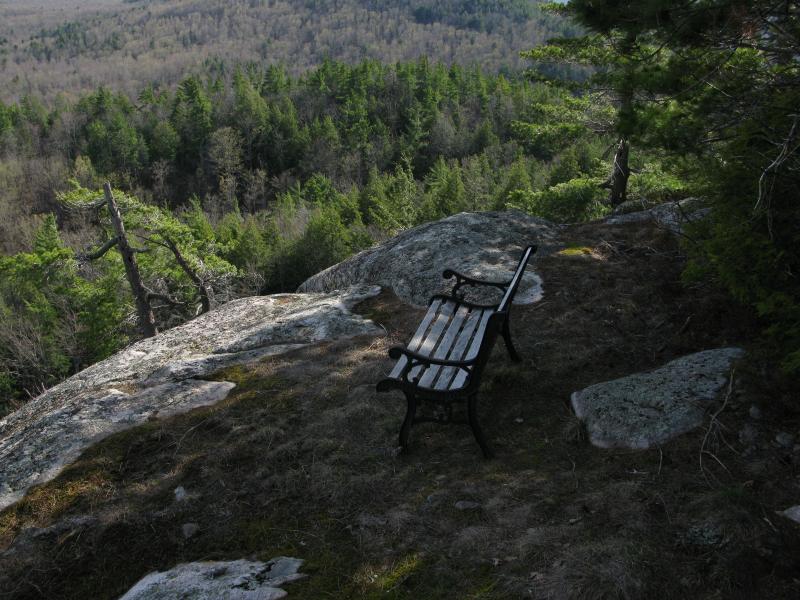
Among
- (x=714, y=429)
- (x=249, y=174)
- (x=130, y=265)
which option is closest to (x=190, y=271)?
(x=130, y=265)

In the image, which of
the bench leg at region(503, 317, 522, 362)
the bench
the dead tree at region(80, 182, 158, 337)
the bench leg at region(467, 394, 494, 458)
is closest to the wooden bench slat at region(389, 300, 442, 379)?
the bench

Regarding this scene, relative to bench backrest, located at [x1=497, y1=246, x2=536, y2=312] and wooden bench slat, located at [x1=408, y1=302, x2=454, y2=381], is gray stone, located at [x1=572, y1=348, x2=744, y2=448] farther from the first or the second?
wooden bench slat, located at [x1=408, y1=302, x2=454, y2=381]

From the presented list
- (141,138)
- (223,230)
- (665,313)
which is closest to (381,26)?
(141,138)

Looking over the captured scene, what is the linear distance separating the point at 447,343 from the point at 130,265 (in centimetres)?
1192

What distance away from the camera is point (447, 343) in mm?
4340

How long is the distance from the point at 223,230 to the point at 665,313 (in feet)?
121

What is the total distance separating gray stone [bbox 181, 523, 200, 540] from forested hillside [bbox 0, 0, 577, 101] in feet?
404

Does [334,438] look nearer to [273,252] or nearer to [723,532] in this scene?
[723,532]

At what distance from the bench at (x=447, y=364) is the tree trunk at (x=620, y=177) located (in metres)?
8.06

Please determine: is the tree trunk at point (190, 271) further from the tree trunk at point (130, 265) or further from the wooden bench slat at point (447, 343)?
the wooden bench slat at point (447, 343)

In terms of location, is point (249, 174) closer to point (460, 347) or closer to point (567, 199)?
point (567, 199)

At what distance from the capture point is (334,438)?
4.16 meters

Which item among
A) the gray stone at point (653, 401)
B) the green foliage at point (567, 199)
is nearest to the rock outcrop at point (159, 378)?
the gray stone at point (653, 401)

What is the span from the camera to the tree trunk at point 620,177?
37.8 ft
